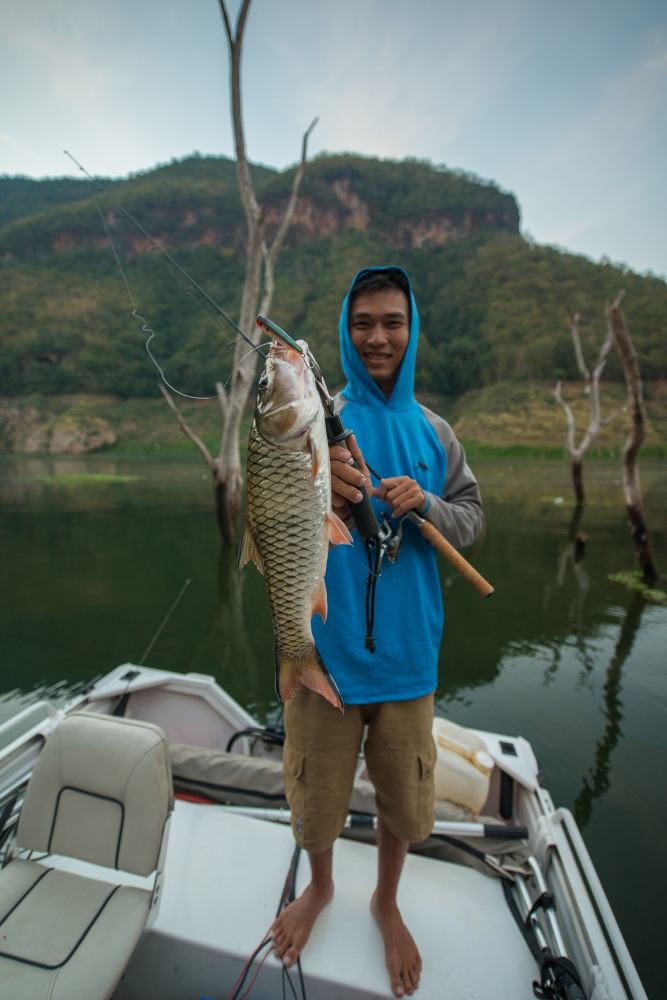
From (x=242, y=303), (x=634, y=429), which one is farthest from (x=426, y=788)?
(x=242, y=303)

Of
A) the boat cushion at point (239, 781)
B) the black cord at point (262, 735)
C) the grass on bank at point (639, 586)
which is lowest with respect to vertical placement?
the grass on bank at point (639, 586)

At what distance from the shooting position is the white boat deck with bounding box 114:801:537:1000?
1874mm

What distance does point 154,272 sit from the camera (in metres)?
62.1

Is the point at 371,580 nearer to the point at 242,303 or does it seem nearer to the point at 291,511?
the point at 291,511

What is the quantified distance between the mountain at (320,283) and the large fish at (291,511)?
3275cm

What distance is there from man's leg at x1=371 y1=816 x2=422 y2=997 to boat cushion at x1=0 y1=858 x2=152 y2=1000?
3.01 feet

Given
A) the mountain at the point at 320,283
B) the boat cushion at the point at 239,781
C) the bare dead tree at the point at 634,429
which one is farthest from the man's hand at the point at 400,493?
the mountain at the point at 320,283

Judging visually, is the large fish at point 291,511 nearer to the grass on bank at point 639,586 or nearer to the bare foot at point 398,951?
the bare foot at point 398,951

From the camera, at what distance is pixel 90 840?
74.0 inches

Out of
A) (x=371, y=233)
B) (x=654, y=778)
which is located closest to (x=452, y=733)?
(x=654, y=778)

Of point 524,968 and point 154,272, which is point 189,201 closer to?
point 154,272

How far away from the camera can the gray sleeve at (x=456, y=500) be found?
1821 millimetres

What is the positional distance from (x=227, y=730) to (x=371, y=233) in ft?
304

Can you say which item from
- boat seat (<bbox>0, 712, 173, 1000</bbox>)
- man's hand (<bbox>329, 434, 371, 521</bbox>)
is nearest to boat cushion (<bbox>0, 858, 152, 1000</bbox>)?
boat seat (<bbox>0, 712, 173, 1000</bbox>)
